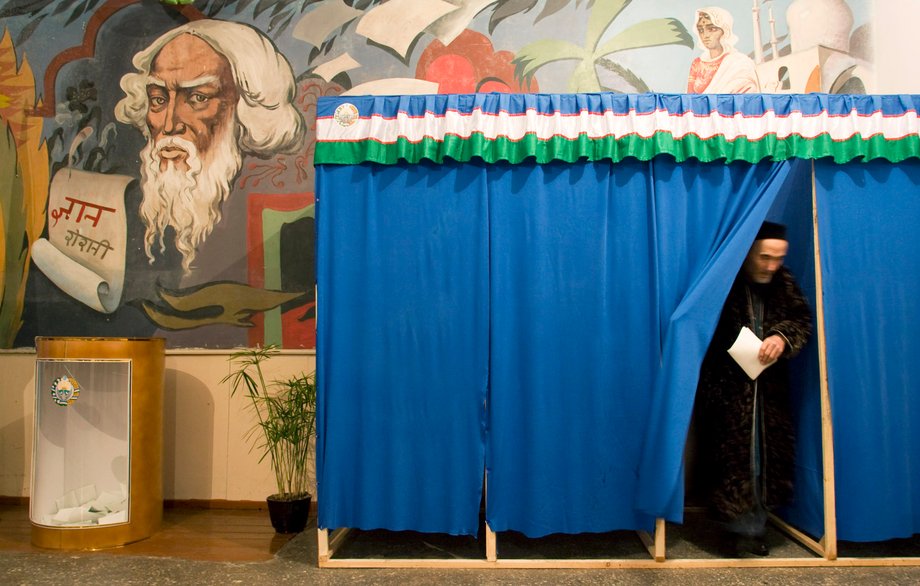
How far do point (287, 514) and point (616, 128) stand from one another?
230cm

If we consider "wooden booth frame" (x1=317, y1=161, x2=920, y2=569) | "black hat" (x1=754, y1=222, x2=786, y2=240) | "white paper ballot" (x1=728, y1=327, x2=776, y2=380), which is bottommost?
"wooden booth frame" (x1=317, y1=161, x2=920, y2=569)

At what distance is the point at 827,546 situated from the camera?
107 inches

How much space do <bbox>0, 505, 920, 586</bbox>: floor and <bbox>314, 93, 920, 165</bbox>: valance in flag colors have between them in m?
1.64

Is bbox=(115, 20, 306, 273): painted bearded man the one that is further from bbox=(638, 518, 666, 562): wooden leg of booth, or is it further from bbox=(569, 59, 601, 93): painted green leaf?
bbox=(638, 518, 666, 562): wooden leg of booth

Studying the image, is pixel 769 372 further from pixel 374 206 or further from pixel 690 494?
pixel 374 206

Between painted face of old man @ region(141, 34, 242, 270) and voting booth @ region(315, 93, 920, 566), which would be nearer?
voting booth @ region(315, 93, 920, 566)

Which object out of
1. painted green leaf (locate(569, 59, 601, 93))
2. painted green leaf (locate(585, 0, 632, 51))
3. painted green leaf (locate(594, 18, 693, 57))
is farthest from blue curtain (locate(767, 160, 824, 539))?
painted green leaf (locate(585, 0, 632, 51))

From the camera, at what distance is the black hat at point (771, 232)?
9.24ft

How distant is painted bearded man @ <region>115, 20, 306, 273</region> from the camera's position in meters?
3.66

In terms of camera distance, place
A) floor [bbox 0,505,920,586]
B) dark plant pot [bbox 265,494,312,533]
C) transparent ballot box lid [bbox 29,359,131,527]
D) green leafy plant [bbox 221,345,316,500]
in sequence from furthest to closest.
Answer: green leafy plant [bbox 221,345,316,500], dark plant pot [bbox 265,494,312,533], transparent ballot box lid [bbox 29,359,131,527], floor [bbox 0,505,920,586]

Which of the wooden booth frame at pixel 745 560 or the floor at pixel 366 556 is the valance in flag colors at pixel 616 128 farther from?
the floor at pixel 366 556

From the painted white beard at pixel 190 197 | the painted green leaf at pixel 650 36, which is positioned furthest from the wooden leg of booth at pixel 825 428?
the painted white beard at pixel 190 197

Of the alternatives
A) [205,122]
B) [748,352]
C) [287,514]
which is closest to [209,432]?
[287,514]

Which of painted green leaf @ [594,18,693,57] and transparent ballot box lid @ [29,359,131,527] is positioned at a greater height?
painted green leaf @ [594,18,693,57]
